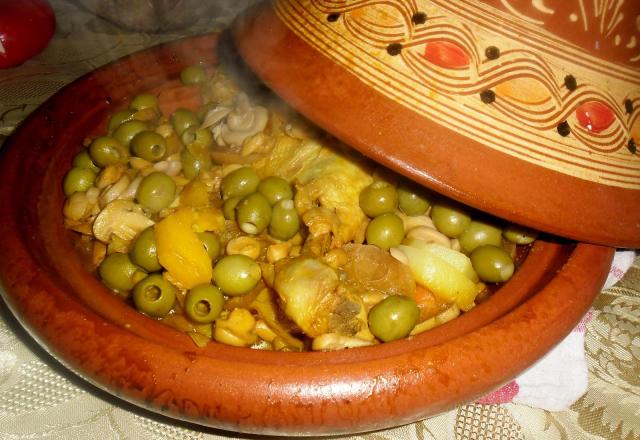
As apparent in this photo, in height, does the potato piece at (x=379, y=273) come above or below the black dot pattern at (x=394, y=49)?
below

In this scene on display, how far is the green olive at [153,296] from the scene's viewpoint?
163 centimetres

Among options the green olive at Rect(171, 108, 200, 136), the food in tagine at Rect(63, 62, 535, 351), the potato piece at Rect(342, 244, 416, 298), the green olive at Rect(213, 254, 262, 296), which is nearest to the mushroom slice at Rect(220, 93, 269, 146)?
the food in tagine at Rect(63, 62, 535, 351)

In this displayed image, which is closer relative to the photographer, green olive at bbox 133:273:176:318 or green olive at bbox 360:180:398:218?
green olive at bbox 133:273:176:318

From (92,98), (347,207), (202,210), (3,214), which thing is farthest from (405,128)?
(92,98)

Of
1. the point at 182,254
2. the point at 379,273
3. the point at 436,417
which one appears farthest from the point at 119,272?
the point at 436,417

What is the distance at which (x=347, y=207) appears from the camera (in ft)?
6.07

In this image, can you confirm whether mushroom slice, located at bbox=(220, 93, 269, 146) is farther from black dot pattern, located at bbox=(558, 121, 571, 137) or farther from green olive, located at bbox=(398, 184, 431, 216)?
black dot pattern, located at bbox=(558, 121, 571, 137)

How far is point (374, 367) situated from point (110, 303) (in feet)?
2.45

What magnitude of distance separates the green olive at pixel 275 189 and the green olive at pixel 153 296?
47 centimetres

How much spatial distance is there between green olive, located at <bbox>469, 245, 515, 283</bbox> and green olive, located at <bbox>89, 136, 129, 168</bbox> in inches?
54.0

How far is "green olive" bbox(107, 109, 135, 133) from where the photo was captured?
7.12 ft

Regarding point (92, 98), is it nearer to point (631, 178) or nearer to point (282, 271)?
point (282, 271)

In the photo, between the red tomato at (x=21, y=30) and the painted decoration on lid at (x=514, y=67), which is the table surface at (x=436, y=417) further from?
the red tomato at (x=21, y=30)

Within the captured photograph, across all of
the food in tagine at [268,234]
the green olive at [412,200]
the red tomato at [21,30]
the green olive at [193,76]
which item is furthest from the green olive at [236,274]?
the red tomato at [21,30]
